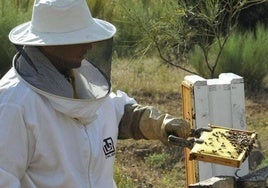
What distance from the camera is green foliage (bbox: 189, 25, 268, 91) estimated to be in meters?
9.16

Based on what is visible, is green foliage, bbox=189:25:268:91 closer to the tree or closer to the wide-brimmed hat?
the tree

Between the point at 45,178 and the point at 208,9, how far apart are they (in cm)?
605

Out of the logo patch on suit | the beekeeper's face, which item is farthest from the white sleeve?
the logo patch on suit

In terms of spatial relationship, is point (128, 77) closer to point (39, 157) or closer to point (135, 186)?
point (135, 186)

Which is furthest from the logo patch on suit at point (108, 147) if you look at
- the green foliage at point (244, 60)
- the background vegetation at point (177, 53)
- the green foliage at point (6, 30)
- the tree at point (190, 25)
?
the green foliage at point (244, 60)

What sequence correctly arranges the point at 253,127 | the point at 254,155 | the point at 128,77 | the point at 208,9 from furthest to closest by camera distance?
1. the point at 128,77
2. the point at 208,9
3. the point at 253,127
4. the point at 254,155

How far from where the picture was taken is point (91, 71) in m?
3.00

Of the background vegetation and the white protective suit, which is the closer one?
the white protective suit

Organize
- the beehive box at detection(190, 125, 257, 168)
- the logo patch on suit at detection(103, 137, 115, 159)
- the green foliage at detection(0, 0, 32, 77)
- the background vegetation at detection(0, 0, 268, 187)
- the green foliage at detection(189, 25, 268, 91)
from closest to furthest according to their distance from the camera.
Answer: the logo patch on suit at detection(103, 137, 115, 159)
the beehive box at detection(190, 125, 257, 168)
the background vegetation at detection(0, 0, 268, 187)
the green foliage at detection(0, 0, 32, 77)
the green foliage at detection(189, 25, 268, 91)

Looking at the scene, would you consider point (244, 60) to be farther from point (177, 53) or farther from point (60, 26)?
point (60, 26)

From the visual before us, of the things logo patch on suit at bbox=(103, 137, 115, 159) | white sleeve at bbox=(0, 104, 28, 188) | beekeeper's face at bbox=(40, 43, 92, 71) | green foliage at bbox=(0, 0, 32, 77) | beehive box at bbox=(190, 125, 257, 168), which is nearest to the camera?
white sleeve at bbox=(0, 104, 28, 188)

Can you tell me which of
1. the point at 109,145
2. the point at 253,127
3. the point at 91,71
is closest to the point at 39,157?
the point at 109,145

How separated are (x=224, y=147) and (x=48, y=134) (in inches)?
38.5

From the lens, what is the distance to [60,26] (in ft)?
8.64
